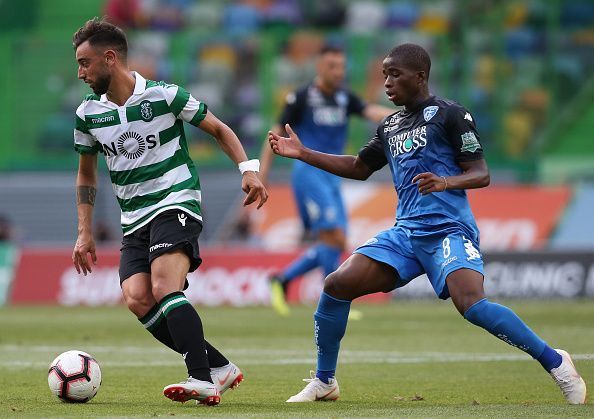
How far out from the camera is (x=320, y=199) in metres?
15.1

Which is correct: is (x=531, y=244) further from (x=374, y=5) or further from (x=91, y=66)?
(x=91, y=66)

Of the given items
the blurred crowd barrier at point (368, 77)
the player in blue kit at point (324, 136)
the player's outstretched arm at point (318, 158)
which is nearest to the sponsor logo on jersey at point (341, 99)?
the player in blue kit at point (324, 136)

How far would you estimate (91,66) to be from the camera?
7609 millimetres

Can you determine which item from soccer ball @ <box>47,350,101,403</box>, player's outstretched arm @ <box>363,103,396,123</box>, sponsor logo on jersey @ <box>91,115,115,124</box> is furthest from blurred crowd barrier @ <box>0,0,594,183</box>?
soccer ball @ <box>47,350,101,403</box>

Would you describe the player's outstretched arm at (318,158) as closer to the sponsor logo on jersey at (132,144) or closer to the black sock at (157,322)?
the sponsor logo on jersey at (132,144)

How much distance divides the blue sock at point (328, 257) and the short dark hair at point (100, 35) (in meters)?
7.74

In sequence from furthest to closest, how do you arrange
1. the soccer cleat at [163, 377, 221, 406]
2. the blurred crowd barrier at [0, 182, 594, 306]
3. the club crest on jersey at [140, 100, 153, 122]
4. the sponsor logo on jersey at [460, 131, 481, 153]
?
the blurred crowd barrier at [0, 182, 594, 306]
the club crest on jersey at [140, 100, 153, 122]
the sponsor logo on jersey at [460, 131, 481, 153]
the soccer cleat at [163, 377, 221, 406]

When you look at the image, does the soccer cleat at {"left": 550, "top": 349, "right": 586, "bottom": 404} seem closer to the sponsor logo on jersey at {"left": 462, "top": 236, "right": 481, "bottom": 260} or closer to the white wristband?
the sponsor logo on jersey at {"left": 462, "top": 236, "right": 481, "bottom": 260}

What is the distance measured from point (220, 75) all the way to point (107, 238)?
4.03 meters

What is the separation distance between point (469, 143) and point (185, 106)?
1661 mm

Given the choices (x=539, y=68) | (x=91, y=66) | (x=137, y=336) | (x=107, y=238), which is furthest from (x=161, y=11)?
(x=91, y=66)

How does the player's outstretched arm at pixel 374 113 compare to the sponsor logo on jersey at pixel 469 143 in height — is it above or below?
above

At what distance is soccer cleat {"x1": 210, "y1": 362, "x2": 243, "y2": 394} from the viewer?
765 cm

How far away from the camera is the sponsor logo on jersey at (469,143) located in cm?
743
